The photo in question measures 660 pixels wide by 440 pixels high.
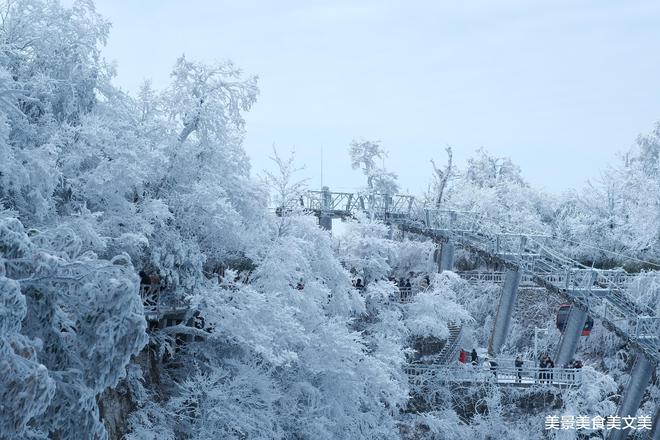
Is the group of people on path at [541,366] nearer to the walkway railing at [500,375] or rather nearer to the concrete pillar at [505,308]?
the walkway railing at [500,375]

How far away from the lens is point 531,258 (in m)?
31.8

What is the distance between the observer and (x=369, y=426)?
87.6 feet

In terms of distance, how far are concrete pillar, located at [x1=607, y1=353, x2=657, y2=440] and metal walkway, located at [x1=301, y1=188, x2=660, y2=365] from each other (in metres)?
1.60

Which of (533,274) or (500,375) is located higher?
(533,274)

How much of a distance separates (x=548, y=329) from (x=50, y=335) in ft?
114

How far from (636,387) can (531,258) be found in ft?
21.6

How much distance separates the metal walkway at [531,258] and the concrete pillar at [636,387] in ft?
5.26

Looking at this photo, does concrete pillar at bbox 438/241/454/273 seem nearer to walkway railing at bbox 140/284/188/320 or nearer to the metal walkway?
the metal walkway

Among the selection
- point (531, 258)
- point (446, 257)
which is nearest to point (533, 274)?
point (531, 258)

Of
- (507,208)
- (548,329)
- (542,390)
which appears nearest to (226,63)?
(542,390)

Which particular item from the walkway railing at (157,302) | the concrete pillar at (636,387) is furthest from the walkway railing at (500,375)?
the walkway railing at (157,302)

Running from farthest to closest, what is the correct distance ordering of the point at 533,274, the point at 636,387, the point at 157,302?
the point at 533,274
the point at 636,387
the point at 157,302

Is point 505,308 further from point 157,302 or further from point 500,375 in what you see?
point 157,302

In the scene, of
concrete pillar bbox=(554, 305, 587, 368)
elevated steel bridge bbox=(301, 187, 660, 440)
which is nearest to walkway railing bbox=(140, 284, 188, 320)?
elevated steel bridge bbox=(301, 187, 660, 440)
